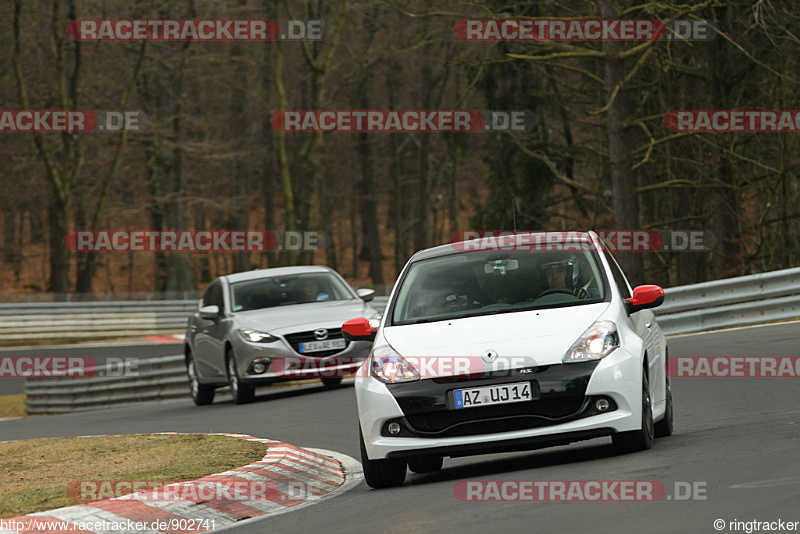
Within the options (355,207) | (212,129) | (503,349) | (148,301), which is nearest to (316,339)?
(503,349)

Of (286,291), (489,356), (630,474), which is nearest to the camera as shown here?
(630,474)

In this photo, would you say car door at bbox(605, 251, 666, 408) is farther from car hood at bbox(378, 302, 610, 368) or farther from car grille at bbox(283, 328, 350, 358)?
car grille at bbox(283, 328, 350, 358)

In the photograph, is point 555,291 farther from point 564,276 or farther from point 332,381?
point 332,381

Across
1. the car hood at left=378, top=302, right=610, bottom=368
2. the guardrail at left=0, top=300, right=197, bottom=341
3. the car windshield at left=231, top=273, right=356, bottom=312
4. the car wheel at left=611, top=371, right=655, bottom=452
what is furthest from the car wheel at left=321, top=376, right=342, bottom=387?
the guardrail at left=0, top=300, right=197, bottom=341

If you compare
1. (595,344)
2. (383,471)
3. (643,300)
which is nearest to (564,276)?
(643,300)

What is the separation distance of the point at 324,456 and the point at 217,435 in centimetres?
214

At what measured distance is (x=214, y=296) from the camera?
19.4 metres

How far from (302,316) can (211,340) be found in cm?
165

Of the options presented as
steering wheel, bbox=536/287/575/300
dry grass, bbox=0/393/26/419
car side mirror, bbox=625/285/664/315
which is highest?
steering wheel, bbox=536/287/575/300

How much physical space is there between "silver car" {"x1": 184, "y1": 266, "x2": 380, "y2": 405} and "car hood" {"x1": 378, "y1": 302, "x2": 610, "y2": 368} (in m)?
8.27

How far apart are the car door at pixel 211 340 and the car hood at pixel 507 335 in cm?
970

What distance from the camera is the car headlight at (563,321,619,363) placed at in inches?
323

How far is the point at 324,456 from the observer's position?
34.7 ft

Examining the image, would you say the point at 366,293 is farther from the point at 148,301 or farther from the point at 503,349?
the point at 148,301
